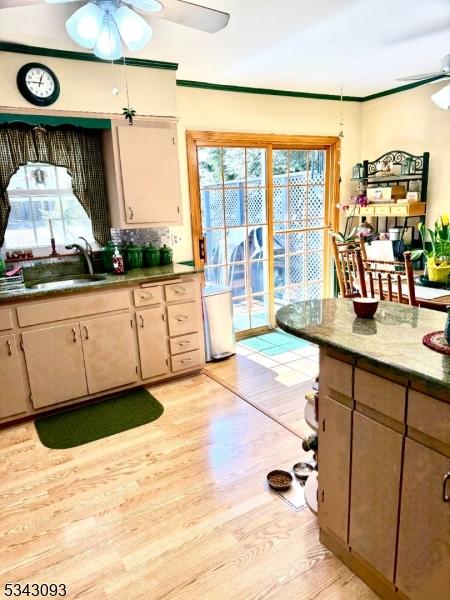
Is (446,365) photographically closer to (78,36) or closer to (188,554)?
(188,554)

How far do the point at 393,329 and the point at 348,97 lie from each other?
3.94 m

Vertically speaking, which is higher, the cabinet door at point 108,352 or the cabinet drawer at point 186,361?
the cabinet door at point 108,352

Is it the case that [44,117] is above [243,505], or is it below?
above

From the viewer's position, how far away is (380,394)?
1.37 m

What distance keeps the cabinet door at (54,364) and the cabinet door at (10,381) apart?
7 centimetres

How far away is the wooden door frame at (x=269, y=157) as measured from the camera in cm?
390

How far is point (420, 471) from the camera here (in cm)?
128

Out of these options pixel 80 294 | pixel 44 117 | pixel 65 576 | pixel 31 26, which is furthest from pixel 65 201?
pixel 65 576

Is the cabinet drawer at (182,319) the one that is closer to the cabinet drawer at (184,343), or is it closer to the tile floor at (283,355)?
the cabinet drawer at (184,343)

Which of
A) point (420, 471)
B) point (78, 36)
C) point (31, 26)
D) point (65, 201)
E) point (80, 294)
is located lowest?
point (420, 471)

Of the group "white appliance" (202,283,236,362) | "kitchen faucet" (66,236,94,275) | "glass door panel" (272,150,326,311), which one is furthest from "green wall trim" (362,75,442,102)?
"kitchen faucet" (66,236,94,275)

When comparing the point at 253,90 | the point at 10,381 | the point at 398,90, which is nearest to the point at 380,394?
the point at 10,381

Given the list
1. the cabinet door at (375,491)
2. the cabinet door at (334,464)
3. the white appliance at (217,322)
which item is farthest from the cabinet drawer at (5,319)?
the cabinet door at (375,491)

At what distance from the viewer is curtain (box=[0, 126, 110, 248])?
3.09m
